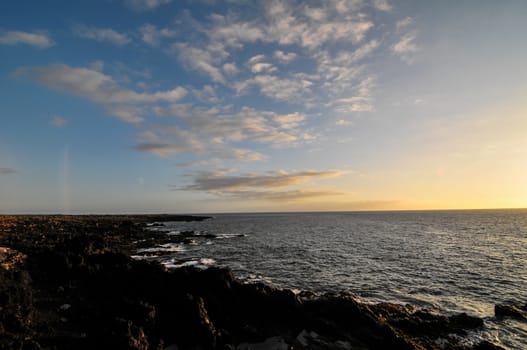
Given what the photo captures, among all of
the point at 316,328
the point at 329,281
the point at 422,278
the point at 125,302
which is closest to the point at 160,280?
the point at 125,302

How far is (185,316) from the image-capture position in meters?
12.6

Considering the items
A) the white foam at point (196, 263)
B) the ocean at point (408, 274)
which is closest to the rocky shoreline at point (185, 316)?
the ocean at point (408, 274)

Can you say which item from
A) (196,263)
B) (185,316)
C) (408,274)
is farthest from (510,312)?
(196,263)

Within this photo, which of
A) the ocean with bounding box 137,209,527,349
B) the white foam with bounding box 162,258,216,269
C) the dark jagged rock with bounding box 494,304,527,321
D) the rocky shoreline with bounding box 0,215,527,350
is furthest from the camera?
the white foam with bounding box 162,258,216,269

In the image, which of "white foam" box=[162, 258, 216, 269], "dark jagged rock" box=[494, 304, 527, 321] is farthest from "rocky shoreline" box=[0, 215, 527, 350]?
"white foam" box=[162, 258, 216, 269]

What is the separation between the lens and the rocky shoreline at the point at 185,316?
36.4 feet

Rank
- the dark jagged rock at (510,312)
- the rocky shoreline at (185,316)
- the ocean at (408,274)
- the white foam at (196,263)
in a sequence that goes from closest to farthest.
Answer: the rocky shoreline at (185,316) < the dark jagged rock at (510,312) < the ocean at (408,274) < the white foam at (196,263)

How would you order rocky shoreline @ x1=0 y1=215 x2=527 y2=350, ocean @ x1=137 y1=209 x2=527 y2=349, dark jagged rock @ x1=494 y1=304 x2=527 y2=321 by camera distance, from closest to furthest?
rocky shoreline @ x1=0 y1=215 x2=527 y2=350 → dark jagged rock @ x1=494 y1=304 x2=527 y2=321 → ocean @ x1=137 y1=209 x2=527 y2=349

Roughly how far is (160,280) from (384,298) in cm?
1665

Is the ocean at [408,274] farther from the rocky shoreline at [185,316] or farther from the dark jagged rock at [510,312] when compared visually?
the rocky shoreline at [185,316]

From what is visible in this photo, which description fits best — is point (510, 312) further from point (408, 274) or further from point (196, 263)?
point (196, 263)

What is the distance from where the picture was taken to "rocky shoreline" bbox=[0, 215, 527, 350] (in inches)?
437

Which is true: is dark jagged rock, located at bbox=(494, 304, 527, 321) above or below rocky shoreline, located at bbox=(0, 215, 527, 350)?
below

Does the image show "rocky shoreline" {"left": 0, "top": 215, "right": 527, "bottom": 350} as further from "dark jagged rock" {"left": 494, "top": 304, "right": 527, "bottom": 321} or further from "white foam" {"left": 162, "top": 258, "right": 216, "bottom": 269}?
"white foam" {"left": 162, "top": 258, "right": 216, "bottom": 269}
